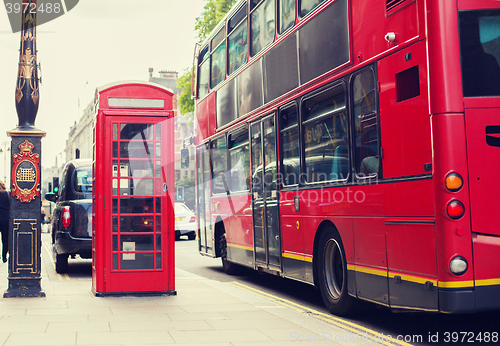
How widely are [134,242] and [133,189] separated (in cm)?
72

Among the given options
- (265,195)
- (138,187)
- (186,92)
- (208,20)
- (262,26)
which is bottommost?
(265,195)

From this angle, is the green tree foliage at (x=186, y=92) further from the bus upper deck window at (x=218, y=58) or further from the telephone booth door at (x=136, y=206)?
the telephone booth door at (x=136, y=206)

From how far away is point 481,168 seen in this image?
512 cm

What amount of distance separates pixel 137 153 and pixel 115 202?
722mm

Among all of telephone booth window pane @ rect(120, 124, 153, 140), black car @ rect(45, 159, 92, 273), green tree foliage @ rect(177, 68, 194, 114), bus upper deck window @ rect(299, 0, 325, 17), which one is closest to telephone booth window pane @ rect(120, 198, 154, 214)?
telephone booth window pane @ rect(120, 124, 153, 140)

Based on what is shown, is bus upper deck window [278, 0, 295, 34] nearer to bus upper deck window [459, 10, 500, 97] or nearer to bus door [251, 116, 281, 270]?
bus door [251, 116, 281, 270]

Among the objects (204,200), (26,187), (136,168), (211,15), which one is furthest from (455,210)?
(211,15)

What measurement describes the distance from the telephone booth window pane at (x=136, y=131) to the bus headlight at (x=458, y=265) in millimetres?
4669

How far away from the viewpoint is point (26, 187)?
8227 mm

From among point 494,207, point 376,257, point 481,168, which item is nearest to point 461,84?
point 481,168

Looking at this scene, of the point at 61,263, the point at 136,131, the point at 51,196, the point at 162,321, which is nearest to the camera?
the point at 162,321

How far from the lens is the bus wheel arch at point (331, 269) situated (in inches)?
278

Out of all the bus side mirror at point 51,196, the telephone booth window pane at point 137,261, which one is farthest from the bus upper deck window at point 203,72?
the telephone booth window pane at point 137,261

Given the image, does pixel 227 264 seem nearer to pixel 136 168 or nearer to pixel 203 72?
pixel 203 72
